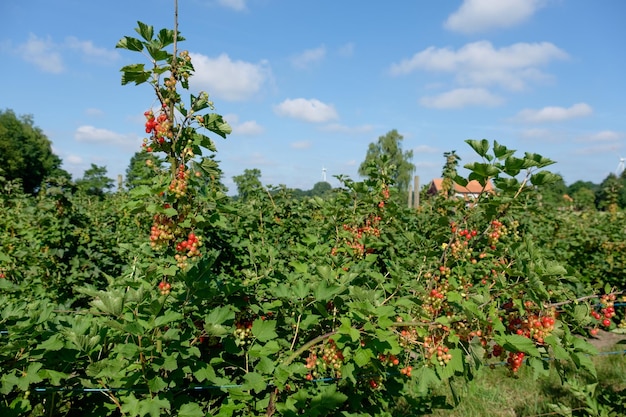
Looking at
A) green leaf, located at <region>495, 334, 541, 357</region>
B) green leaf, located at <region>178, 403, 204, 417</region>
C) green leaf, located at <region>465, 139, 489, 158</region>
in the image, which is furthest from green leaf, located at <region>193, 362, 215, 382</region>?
green leaf, located at <region>465, 139, 489, 158</region>

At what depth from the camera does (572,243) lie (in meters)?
7.70

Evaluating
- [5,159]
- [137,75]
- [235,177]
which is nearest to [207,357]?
[137,75]

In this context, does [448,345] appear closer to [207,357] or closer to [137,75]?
[207,357]

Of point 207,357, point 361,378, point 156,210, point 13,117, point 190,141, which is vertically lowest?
point 361,378

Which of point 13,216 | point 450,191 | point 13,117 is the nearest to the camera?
point 450,191

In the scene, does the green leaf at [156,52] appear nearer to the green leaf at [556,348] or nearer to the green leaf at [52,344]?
the green leaf at [52,344]

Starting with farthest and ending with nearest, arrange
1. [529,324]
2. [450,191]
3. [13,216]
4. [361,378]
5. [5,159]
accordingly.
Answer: [5,159] → [13,216] → [450,191] → [361,378] → [529,324]

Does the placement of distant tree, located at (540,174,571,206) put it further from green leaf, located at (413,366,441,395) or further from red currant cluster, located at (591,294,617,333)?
green leaf, located at (413,366,441,395)

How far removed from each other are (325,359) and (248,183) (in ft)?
13.6

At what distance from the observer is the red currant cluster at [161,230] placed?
1894mm

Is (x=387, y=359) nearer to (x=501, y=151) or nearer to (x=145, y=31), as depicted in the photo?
(x=501, y=151)

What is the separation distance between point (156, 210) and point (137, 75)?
612mm

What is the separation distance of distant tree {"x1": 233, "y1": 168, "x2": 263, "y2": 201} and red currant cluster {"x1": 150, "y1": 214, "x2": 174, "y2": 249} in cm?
347

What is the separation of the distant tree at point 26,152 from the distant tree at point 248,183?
47305 mm
